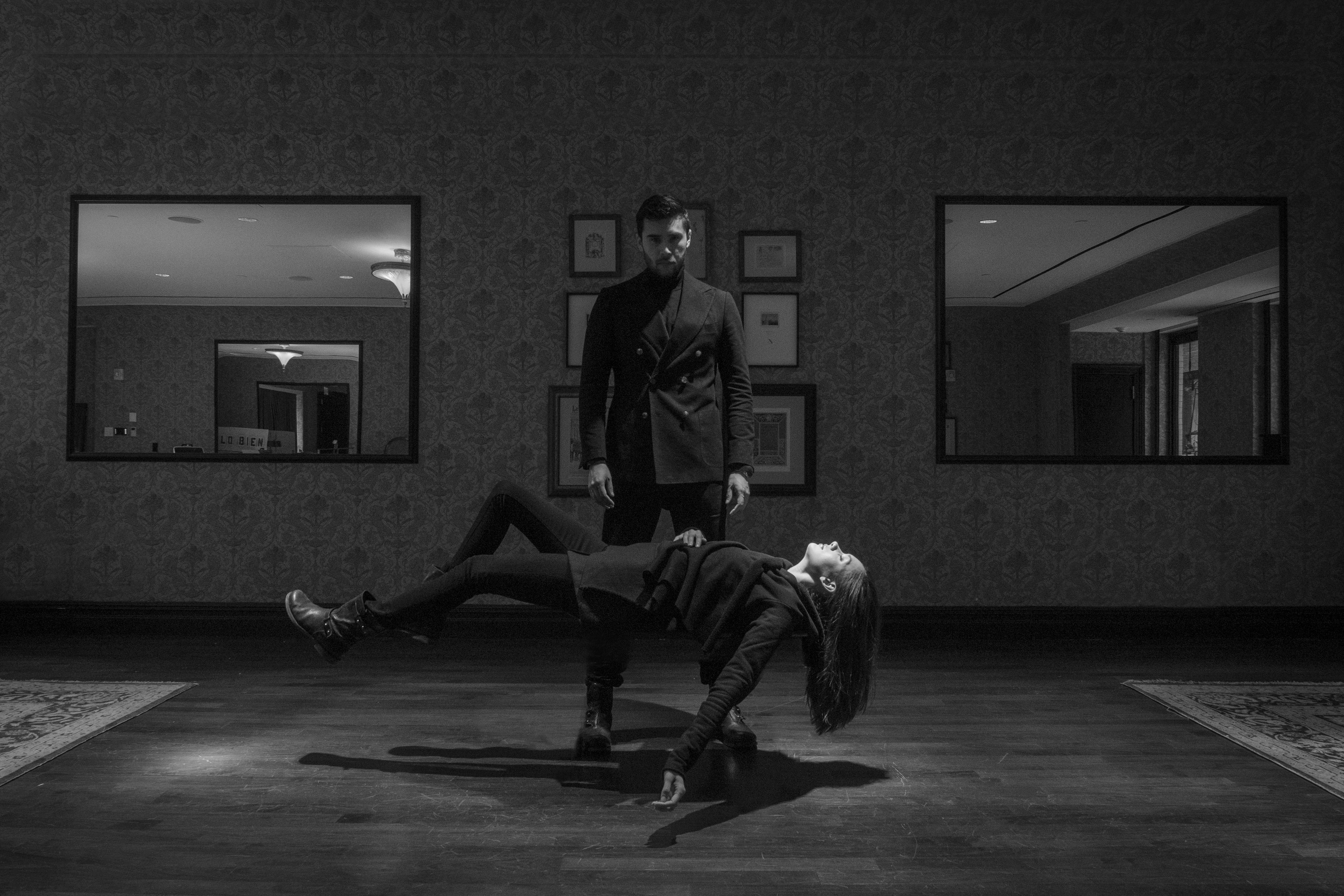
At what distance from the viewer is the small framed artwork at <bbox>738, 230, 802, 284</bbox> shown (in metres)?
4.49

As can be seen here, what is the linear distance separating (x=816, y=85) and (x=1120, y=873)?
3.70 metres

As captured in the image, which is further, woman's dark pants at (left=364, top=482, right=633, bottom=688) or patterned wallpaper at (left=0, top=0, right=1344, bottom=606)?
patterned wallpaper at (left=0, top=0, right=1344, bottom=606)

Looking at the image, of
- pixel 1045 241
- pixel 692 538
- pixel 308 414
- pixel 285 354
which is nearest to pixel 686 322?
pixel 692 538

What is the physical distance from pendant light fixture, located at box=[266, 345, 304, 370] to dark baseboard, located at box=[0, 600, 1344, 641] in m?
5.62

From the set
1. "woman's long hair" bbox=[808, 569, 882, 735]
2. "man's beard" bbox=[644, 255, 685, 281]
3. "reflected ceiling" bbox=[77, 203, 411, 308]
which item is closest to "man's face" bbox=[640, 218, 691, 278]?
"man's beard" bbox=[644, 255, 685, 281]

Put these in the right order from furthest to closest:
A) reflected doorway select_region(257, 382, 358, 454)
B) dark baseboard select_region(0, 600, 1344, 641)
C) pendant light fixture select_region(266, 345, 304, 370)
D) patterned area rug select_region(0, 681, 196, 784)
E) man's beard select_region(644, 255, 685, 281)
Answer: pendant light fixture select_region(266, 345, 304, 370), reflected doorway select_region(257, 382, 358, 454), dark baseboard select_region(0, 600, 1344, 641), man's beard select_region(644, 255, 685, 281), patterned area rug select_region(0, 681, 196, 784)

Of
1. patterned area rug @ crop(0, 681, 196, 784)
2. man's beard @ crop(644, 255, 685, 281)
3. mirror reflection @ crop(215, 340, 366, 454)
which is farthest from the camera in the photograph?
mirror reflection @ crop(215, 340, 366, 454)

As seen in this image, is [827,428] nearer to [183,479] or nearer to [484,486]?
[484,486]

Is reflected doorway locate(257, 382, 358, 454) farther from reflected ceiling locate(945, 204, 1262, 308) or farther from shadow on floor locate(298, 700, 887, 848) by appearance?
shadow on floor locate(298, 700, 887, 848)

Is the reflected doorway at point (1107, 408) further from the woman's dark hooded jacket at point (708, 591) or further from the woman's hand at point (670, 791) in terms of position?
the woman's hand at point (670, 791)

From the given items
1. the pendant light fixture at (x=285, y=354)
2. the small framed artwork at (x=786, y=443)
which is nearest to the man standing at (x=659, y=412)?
the small framed artwork at (x=786, y=443)

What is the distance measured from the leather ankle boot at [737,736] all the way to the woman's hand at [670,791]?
25.5 inches

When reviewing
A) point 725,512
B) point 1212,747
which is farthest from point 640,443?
point 1212,747

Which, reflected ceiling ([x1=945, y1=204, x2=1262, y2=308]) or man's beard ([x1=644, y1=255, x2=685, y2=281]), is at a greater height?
reflected ceiling ([x1=945, y1=204, x2=1262, y2=308])
